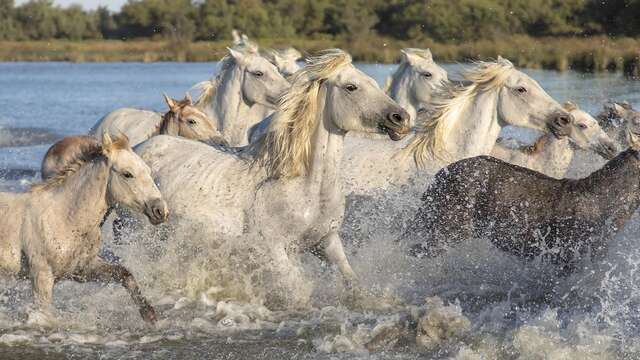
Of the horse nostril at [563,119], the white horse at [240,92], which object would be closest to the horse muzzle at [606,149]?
the horse nostril at [563,119]

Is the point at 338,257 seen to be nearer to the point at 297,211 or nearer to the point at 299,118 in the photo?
the point at 297,211

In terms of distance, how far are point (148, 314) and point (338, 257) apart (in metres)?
1.26

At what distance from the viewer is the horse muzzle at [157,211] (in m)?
6.10

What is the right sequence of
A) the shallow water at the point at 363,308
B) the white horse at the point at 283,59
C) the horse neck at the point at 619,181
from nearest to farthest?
the shallow water at the point at 363,308
the horse neck at the point at 619,181
the white horse at the point at 283,59

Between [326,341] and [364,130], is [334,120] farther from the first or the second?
[326,341]

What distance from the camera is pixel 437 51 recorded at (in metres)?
41.9

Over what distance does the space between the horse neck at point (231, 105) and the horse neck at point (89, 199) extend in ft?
12.3

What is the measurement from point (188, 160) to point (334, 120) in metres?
1.17

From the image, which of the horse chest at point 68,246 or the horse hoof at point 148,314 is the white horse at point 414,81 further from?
the horse chest at point 68,246

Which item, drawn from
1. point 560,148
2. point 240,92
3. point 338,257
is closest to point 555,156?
point 560,148

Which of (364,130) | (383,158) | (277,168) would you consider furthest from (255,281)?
(383,158)

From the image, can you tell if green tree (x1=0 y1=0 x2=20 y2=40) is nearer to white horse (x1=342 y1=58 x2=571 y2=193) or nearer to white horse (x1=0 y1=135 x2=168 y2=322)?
white horse (x1=342 y1=58 x2=571 y2=193)

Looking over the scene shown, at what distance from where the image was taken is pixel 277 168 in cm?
682

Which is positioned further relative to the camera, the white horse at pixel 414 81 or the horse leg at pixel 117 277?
the white horse at pixel 414 81
